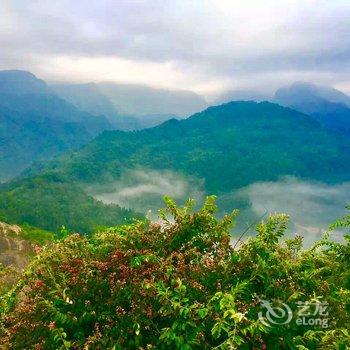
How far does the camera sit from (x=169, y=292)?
291 inches

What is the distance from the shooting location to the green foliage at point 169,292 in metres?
7.16

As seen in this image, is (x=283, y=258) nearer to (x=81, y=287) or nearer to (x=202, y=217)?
(x=202, y=217)

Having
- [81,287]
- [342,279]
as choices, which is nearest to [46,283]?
[81,287]

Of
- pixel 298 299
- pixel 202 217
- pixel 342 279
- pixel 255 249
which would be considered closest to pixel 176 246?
pixel 202 217

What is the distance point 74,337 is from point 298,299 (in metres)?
3.74

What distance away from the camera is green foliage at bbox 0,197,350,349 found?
7.16 meters

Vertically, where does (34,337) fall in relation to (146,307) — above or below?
below

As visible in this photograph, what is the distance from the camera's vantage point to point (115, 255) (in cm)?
859

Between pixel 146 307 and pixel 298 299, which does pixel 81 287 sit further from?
pixel 298 299

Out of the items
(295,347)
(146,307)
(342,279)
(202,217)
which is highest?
(202,217)

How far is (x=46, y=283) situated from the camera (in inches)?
342

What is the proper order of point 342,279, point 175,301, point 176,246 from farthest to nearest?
1. point 342,279
2. point 176,246
3. point 175,301

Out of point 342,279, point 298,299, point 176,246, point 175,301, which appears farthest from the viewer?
point 342,279

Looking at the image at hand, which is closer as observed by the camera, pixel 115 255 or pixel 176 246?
pixel 115 255
